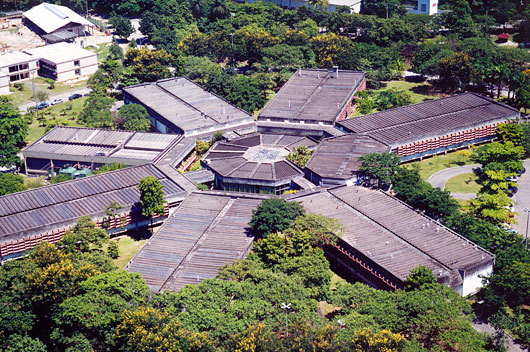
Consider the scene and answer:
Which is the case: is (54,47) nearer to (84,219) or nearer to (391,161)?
(84,219)

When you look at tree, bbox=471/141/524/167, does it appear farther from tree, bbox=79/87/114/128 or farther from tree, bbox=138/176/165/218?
tree, bbox=79/87/114/128

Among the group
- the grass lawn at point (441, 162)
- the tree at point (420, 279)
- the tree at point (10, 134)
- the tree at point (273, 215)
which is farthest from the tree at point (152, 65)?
the tree at point (420, 279)

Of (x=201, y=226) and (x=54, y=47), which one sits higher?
(x=54, y=47)

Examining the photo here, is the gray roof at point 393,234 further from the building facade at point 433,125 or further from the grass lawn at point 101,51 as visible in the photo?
the grass lawn at point 101,51

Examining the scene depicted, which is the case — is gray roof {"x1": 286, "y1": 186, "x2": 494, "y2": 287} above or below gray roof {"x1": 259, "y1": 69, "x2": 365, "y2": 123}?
below

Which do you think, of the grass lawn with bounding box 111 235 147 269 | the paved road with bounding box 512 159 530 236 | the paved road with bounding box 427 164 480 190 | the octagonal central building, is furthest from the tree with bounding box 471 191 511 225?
the grass lawn with bounding box 111 235 147 269

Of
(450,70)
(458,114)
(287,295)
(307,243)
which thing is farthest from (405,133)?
(287,295)
